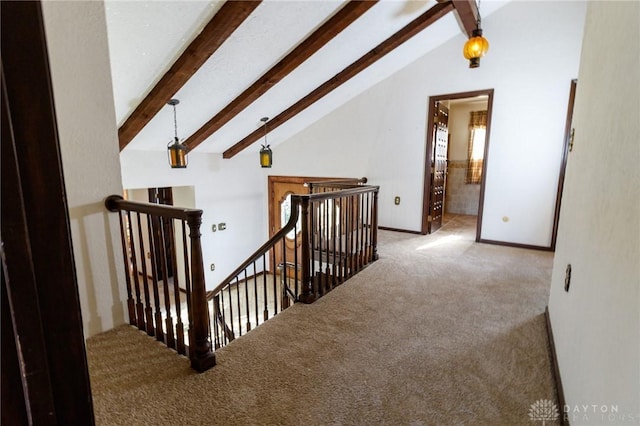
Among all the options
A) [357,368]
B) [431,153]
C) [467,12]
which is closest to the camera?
[357,368]

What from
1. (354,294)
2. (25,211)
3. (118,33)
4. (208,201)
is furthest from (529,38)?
(208,201)

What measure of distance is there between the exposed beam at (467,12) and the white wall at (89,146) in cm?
337

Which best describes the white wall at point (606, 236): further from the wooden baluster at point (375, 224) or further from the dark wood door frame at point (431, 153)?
the dark wood door frame at point (431, 153)

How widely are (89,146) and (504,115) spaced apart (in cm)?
459

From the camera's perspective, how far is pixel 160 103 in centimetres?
365

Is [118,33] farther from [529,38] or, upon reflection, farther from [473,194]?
[473,194]

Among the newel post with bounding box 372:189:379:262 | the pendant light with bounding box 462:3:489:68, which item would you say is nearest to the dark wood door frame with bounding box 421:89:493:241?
the pendant light with bounding box 462:3:489:68

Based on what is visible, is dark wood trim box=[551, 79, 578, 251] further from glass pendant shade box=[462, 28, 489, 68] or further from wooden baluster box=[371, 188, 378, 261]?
wooden baluster box=[371, 188, 378, 261]

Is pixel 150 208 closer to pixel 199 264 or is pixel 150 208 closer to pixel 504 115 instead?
pixel 199 264

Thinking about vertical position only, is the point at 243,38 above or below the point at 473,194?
above

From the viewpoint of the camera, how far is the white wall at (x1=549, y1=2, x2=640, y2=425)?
94 centimetres

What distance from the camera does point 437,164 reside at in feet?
16.6

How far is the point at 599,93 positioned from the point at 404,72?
3690mm

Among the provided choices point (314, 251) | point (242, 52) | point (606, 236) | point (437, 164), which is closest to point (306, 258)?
point (314, 251)
